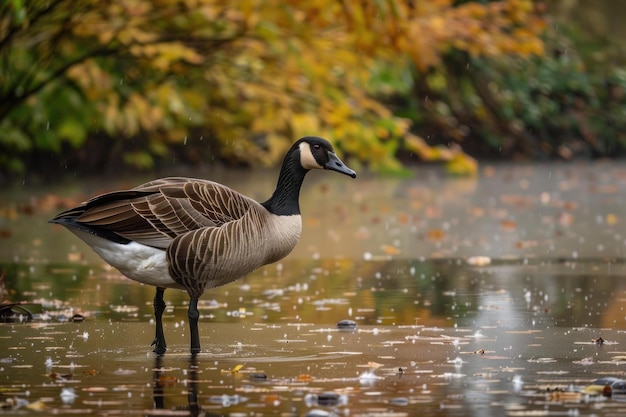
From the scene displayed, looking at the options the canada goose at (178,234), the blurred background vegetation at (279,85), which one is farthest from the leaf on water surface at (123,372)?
the blurred background vegetation at (279,85)

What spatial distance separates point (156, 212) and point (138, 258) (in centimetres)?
30

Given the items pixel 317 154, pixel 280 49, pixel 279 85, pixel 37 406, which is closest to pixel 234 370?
pixel 37 406

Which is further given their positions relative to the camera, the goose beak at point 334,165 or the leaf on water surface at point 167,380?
the goose beak at point 334,165

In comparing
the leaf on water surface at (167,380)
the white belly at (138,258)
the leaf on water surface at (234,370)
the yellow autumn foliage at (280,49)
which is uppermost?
the yellow autumn foliage at (280,49)

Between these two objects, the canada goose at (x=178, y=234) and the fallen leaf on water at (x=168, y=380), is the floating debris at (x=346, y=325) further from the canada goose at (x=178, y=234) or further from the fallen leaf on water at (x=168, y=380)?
the fallen leaf on water at (x=168, y=380)

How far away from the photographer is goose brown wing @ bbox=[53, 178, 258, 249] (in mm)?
7742

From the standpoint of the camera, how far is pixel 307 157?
8531 millimetres

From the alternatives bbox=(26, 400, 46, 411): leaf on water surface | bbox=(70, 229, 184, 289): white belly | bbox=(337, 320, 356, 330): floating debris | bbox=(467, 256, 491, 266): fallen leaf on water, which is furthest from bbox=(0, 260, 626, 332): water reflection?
bbox=(26, 400, 46, 411): leaf on water surface

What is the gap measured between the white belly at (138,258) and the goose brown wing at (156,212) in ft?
0.16

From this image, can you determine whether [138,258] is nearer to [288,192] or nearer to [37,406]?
[288,192]

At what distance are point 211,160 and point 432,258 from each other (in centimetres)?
1438

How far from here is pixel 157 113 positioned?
18125 millimetres

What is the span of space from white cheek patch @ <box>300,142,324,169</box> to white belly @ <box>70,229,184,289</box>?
4.12 ft

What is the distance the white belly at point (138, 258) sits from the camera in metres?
7.76
